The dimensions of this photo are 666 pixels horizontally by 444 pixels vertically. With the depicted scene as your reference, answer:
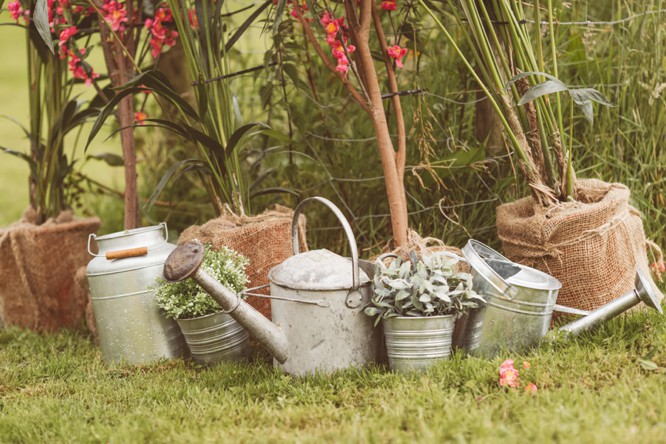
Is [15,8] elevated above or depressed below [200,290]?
above

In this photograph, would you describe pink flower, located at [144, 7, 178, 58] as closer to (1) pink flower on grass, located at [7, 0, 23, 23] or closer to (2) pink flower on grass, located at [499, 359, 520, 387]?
(1) pink flower on grass, located at [7, 0, 23, 23]

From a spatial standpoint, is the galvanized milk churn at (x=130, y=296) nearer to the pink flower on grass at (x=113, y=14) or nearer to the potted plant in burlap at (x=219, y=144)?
the potted plant in burlap at (x=219, y=144)

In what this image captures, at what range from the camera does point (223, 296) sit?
2.13 metres

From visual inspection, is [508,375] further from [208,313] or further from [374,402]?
[208,313]

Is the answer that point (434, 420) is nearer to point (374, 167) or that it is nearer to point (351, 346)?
point (351, 346)

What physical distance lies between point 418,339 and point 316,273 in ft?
1.21

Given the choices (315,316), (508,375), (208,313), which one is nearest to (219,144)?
(208,313)

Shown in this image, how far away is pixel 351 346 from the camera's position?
2225 millimetres

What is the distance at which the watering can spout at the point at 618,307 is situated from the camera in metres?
2.17

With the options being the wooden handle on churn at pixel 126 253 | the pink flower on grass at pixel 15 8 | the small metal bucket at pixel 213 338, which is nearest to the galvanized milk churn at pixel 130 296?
the wooden handle on churn at pixel 126 253

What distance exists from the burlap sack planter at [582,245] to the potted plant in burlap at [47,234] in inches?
74.8

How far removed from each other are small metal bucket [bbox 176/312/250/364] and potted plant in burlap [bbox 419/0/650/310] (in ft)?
3.31

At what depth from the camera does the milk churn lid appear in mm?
2180

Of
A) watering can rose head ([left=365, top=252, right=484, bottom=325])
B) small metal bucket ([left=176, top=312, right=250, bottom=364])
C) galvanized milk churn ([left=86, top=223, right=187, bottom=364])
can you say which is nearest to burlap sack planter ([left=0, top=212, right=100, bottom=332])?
galvanized milk churn ([left=86, top=223, right=187, bottom=364])
